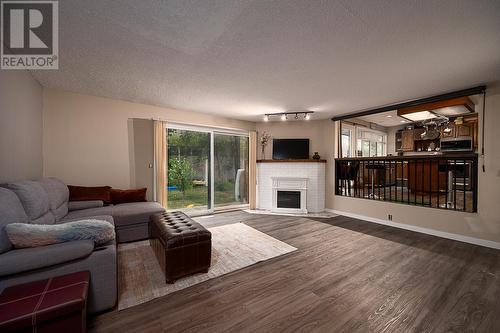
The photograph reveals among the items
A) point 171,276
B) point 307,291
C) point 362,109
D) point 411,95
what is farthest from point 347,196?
point 171,276

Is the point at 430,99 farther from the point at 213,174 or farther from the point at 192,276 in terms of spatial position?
the point at 192,276

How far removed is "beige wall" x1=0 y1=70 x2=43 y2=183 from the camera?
2068mm

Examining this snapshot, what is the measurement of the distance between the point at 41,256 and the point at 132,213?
164 centimetres

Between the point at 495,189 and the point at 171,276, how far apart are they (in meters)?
4.59

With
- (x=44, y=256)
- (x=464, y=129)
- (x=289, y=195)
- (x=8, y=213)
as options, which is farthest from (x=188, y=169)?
(x=464, y=129)

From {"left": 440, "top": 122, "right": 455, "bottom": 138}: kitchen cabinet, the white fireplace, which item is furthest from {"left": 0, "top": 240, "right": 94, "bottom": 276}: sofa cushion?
{"left": 440, "top": 122, "right": 455, "bottom": 138}: kitchen cabinet

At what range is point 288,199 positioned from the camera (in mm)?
5129

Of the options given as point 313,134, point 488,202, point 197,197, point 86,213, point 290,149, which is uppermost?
point 313,134

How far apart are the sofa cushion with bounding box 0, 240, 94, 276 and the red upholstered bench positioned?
11 cm

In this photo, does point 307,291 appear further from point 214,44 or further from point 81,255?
point 214,44

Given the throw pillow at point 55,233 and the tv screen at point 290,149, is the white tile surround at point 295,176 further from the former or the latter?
the throw pillow at point 55,233

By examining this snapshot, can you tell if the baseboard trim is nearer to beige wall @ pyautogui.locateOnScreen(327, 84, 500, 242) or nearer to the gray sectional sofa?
beige wall @ pyautogui.locateOnScreen(327, 84, 500, 242)

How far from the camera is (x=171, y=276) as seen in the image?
6.41 feet

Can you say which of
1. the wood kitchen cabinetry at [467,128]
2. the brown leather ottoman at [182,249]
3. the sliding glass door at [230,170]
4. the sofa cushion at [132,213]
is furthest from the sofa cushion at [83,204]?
the wood kitchen cabinetry at [467,128]
